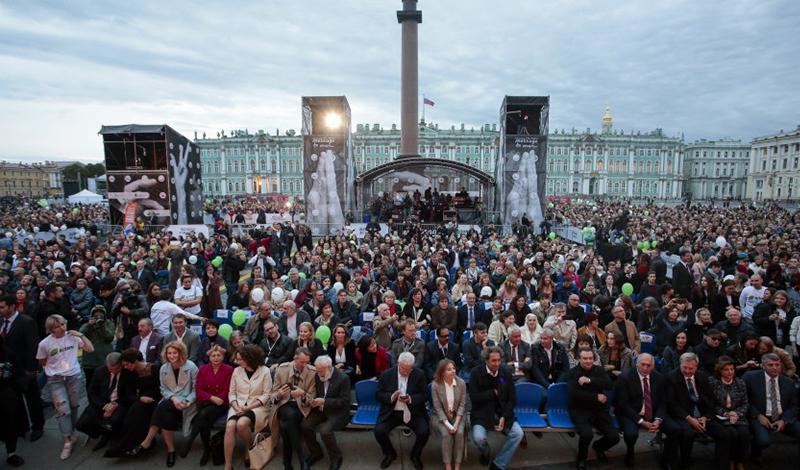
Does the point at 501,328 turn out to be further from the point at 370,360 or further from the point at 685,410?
the point at 685,410

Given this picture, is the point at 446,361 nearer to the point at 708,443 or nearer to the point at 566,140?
the point at 708,443

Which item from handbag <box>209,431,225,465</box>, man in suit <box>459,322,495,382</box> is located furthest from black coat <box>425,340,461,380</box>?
handbag <box>209,431,225,465</box>

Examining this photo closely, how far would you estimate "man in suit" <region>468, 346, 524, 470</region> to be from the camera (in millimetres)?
4785

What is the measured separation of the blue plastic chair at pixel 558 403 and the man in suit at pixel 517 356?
0.45 metres

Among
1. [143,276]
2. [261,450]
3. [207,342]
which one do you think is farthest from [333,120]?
[261,450]

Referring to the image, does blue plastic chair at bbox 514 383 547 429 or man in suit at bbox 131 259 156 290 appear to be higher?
man in suit at bbox 131 259 156 290

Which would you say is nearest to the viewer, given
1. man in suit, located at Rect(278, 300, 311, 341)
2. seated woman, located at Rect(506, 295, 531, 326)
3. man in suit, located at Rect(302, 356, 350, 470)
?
man in suit, located at Rect(302, 356, 350, 470)

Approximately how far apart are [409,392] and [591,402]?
2.04m

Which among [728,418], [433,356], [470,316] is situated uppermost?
[470,316]

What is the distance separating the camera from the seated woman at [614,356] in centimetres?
534

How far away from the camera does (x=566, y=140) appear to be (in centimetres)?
9100

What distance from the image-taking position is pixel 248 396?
4801 mm

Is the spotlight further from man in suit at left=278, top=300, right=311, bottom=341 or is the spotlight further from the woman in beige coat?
the woman in beige coat

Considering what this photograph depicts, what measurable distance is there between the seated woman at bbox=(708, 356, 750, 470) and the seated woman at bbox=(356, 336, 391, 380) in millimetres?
3802
